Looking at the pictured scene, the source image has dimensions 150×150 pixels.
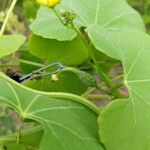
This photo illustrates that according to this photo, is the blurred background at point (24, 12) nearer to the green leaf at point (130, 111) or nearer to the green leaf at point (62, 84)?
the green leaf at point (62, 84)

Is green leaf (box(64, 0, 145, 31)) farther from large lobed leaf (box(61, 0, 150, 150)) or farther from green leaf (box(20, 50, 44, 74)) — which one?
green leaf (box(20, 50, 44, 74))

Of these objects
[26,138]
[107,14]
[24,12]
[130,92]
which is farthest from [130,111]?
[24,12]

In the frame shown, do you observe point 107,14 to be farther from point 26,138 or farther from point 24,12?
point 24,12

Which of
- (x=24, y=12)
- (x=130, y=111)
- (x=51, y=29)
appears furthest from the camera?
(x=24, y=12)

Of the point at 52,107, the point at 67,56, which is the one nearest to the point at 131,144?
the point at 52,107

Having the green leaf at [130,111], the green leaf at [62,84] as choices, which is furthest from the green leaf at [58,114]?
the green leaf at [62,84]
